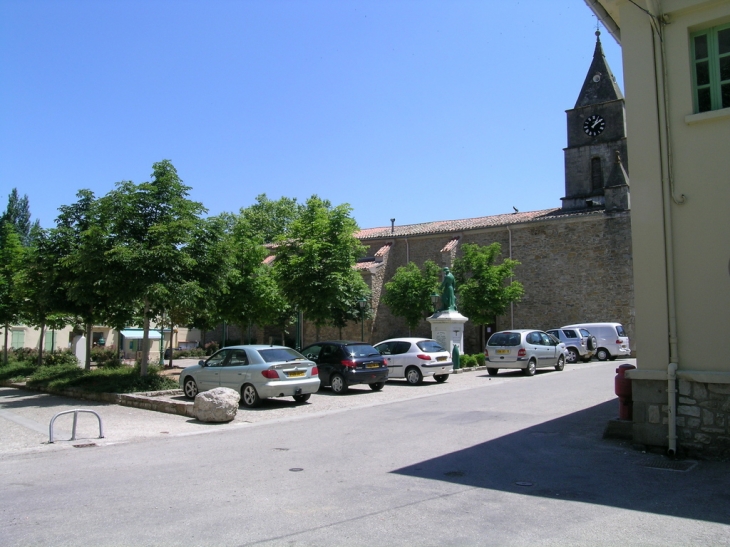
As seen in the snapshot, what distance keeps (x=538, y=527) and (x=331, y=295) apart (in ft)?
61.2

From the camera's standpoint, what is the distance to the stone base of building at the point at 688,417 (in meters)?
7.27

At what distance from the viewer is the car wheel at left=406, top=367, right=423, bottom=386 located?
1827 cm

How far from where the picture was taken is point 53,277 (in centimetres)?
1825

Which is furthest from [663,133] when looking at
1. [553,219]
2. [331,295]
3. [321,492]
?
[553,219]

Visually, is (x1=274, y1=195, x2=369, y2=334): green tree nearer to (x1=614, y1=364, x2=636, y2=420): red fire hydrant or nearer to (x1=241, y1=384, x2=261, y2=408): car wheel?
(x1=241, y1=384, x2=261, y2=408): car wheel

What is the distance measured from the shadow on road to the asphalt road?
22 mm

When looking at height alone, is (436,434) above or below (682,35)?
below

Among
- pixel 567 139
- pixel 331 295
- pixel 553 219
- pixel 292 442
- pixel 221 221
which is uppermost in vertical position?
pixel 567 139

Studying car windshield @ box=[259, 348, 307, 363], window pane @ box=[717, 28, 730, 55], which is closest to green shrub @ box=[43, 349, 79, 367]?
car windshield @ box=[259, 348, 307, 363]

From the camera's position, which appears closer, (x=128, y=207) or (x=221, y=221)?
(x=128, y=207)

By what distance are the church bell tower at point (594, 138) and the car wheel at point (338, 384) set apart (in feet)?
81.5

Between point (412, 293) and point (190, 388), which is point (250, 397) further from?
point (412, 293)

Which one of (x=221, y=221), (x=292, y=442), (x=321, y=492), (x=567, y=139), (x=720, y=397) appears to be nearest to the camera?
(x=321, y=492)

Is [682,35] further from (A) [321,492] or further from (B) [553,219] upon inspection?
(B) [553,219]
